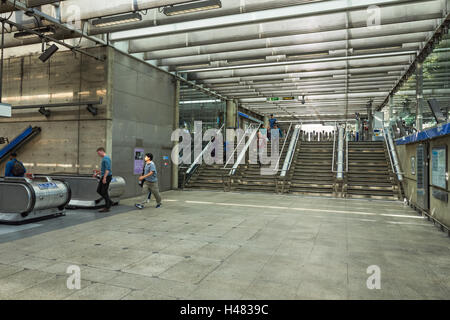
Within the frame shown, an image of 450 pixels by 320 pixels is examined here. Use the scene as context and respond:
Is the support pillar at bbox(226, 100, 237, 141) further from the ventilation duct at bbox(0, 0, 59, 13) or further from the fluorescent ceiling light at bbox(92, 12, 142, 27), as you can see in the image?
the ventilation duct at bbox(0, 0, 59, 13)

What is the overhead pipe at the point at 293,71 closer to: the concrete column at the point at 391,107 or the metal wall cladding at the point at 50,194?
the concrete column at the point at 391,107

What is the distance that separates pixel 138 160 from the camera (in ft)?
36.7

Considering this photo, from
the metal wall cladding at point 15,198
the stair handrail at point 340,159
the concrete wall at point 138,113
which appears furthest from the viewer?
the stair handrail at point 340,159

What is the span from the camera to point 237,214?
792 centimetres

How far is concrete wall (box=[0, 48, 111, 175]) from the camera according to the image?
9.87 m

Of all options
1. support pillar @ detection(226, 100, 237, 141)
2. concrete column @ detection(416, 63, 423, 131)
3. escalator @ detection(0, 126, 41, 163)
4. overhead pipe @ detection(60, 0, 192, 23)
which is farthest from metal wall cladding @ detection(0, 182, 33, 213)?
support pillar @ detection(226, 100, 237, 141)

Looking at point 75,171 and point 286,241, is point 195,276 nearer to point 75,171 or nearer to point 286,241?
point 286,241

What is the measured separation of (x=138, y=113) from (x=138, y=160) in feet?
5.69

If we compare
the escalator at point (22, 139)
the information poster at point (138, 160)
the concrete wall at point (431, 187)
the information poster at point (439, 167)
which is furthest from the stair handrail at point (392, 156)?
the escalator at point (22, 139)

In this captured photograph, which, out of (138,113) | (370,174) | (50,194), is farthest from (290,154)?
(50,194)

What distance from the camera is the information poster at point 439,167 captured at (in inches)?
246

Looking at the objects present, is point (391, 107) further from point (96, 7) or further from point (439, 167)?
point (96, 7)

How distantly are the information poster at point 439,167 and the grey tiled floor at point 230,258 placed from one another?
1.01 metres

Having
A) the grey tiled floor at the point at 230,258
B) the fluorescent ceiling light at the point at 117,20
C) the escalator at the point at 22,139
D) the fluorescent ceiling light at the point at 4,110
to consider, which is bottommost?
the grey tiled floor at the point at 230,258
